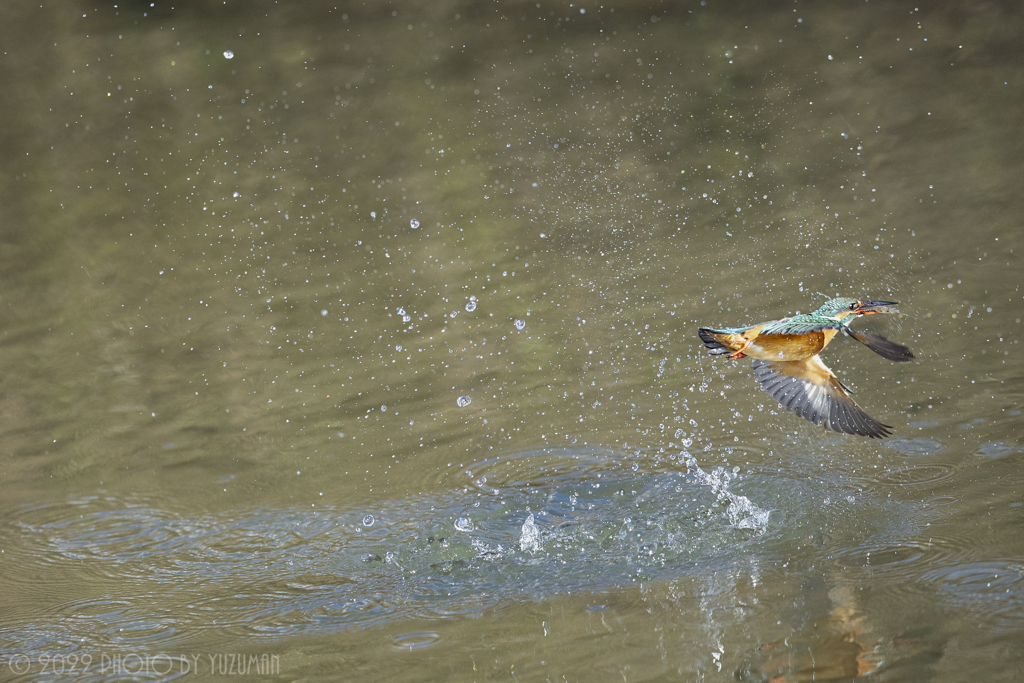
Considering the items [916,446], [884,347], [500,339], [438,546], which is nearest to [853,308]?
[884,347]

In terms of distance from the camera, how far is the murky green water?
9.17 feet

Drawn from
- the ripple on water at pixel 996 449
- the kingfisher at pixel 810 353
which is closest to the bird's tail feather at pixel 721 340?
the kingfisher at pixel 810 353

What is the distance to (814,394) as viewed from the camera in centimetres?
308

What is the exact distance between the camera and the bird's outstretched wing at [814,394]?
2943mm

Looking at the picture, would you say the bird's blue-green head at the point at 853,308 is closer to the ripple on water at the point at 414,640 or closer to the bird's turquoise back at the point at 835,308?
the bird's turquoise back at the point at 835,308

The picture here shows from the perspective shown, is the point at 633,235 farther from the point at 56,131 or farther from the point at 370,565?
the point at 56,131

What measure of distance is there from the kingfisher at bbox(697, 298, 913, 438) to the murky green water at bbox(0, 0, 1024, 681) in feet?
1.05

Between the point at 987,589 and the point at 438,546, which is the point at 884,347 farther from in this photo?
the point at 438,546

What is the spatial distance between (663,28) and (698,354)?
3501mm

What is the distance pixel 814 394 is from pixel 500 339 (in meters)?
1.74

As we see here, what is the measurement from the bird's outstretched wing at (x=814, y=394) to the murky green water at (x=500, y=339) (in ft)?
1.01

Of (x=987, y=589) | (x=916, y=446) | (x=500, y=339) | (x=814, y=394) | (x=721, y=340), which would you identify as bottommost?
(x=987, y=589)

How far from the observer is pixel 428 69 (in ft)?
22.2

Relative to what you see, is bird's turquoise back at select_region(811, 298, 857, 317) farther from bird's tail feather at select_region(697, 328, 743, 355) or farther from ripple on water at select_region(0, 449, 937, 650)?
ripple on water at select_region(0, 449, 937, 650)
